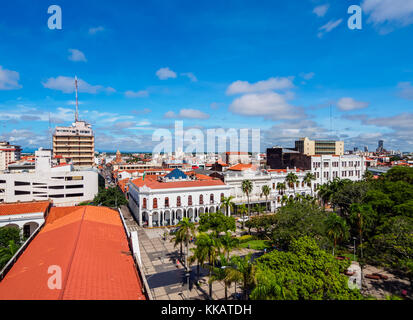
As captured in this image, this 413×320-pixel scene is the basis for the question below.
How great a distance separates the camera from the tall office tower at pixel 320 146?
129000mm

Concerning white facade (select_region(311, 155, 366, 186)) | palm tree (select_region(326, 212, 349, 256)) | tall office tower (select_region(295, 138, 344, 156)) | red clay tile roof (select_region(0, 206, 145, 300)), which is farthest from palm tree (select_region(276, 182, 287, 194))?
tall office tower (select_region(295, 138, 344, 156))

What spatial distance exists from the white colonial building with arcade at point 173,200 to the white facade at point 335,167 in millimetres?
33742

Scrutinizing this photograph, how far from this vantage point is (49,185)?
219ft

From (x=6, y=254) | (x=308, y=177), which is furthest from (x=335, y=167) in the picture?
(x=6, y=254)

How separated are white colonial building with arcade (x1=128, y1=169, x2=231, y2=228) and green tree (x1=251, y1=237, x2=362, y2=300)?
35590 mm

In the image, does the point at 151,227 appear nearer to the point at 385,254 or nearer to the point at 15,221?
the point at 15,221

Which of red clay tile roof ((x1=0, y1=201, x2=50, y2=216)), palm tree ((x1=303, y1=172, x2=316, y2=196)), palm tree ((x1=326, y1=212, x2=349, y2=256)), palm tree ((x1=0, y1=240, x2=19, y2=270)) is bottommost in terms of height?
palm tree ((x1=0, y1=240, x2=19, y2=270))

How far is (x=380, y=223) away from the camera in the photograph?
3747 cm

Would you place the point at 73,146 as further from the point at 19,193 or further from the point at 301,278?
the point at 301,278

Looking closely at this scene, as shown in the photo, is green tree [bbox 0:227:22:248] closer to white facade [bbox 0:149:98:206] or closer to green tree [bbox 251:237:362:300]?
green tree [bbox 251:237:362:300]

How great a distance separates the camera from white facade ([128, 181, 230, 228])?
2183 inches

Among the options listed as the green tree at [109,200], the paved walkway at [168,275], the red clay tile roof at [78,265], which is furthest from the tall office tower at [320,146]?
the red clay tile roof at [78,265]
